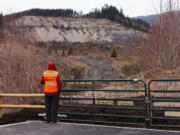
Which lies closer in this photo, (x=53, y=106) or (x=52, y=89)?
(x=52, y=89)

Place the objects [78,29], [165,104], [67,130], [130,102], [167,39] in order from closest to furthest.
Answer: [67,130]
[165,104]
[130,102]
[167,39]
[78,29]

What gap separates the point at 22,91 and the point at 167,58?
10348mm

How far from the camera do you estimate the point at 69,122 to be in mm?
10594

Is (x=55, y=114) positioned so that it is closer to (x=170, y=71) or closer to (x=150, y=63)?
(x=170, y=71)

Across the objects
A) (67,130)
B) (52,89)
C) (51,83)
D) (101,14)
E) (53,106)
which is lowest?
(67,130)

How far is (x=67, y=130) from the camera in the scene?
9.02 metres

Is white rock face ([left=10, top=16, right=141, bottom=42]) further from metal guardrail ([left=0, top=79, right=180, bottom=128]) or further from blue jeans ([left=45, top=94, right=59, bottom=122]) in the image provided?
blue jeans ([left=45, top=94, right=59, bottom=122])

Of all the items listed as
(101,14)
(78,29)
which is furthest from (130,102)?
(101,14)

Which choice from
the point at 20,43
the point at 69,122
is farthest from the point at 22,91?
the point at 69,122

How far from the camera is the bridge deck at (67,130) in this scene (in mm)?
8547

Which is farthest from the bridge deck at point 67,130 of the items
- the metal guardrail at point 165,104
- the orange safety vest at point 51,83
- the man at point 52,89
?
the orange safety vest at point 51,83

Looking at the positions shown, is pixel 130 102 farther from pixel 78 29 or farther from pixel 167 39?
pixel 78 29

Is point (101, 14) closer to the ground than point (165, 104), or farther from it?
farther from it

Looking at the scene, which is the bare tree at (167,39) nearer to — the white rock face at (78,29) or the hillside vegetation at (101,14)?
the white rock face at (78,29)
